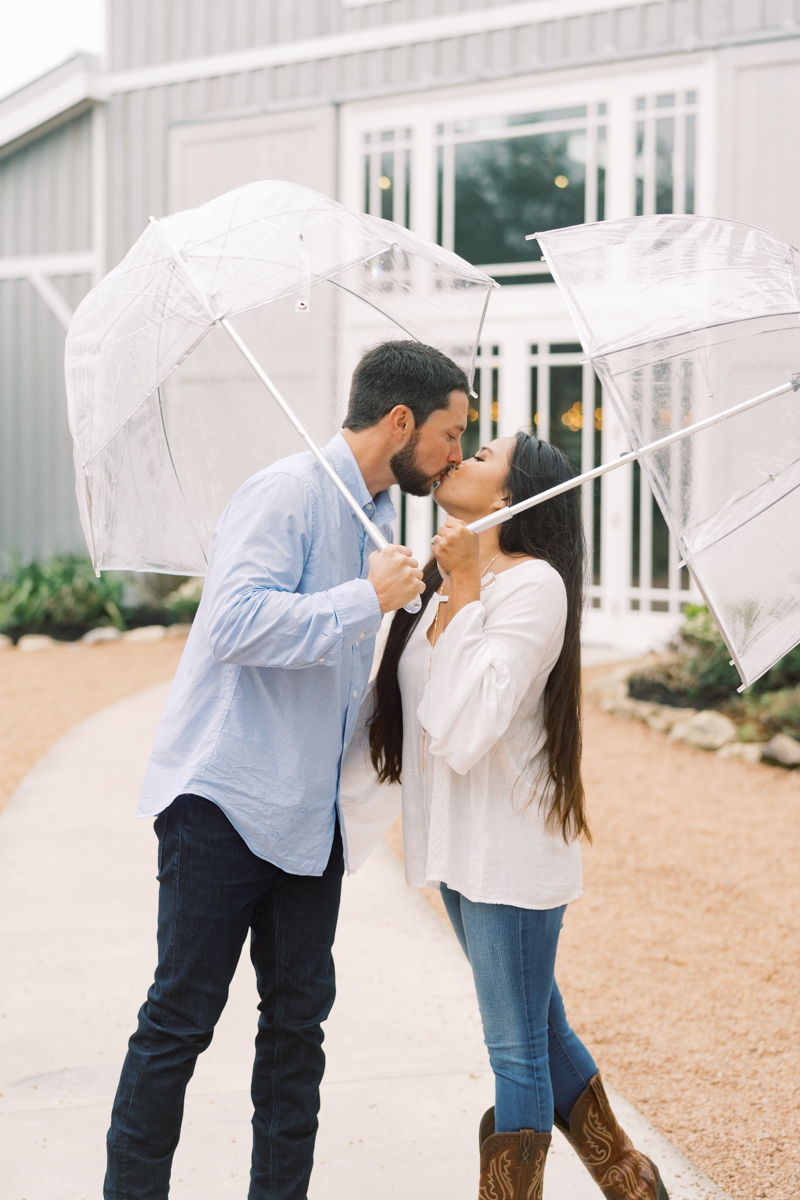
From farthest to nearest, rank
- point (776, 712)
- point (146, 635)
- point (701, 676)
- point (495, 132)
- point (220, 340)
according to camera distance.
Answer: point (146, 635) → point (495, 132) → point (701, 676) → point (776, 712) → point (220, 340)

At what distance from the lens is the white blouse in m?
2.15

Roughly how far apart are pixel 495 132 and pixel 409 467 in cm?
897

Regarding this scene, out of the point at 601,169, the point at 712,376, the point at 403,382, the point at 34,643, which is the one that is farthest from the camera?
the point at 34,643

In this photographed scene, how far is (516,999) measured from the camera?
218 cm

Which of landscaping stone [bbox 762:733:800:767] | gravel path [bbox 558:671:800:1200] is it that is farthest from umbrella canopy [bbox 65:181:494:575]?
landscaping stone [bbox 762:733:800:767]

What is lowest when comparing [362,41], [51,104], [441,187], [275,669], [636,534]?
[636,534]

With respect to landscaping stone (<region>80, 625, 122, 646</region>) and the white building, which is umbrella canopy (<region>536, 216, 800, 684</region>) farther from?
landscaping stone (<region>80, 625, 122, 646</region>)

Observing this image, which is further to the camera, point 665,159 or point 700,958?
point 665,159

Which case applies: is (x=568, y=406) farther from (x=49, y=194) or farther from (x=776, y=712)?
(x=49, y=194)

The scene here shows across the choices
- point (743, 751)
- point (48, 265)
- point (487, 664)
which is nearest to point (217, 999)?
point (487, 664)

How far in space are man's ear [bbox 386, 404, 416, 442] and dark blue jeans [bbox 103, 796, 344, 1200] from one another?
31.9 inches

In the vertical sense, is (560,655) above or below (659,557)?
above

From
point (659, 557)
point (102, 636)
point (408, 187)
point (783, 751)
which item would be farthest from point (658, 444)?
point (102, 636)

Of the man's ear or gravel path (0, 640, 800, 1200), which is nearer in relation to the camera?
the man's ear
